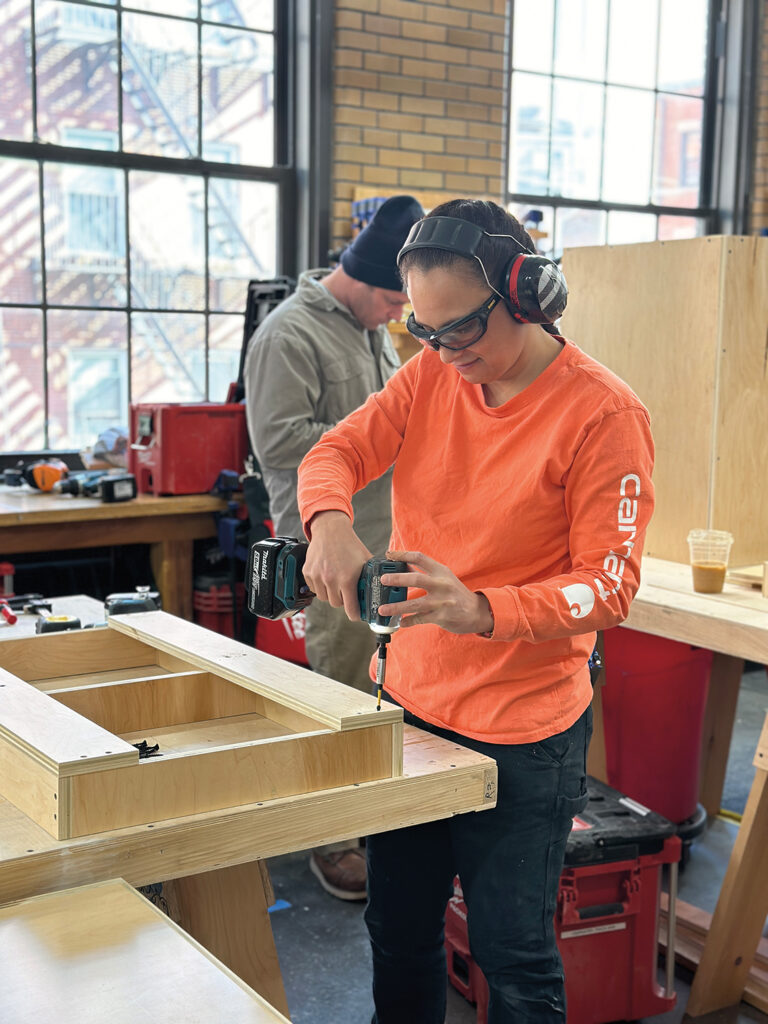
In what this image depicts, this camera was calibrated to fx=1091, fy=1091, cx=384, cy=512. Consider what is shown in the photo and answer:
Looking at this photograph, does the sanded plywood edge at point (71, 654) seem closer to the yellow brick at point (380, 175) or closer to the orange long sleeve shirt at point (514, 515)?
the orange long sleeve shirt at point (514, 515)

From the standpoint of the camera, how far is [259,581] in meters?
1.66

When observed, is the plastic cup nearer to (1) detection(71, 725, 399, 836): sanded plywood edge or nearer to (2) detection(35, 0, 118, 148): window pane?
(1) detection(71, 725, 399, 836): sanded plywood edge

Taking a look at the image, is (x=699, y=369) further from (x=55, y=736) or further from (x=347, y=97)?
(x=347, y=97)

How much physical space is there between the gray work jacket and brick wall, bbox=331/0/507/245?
171cm

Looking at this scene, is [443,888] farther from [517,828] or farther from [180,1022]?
[180,1022]

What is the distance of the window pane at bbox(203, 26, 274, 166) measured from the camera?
175 inches

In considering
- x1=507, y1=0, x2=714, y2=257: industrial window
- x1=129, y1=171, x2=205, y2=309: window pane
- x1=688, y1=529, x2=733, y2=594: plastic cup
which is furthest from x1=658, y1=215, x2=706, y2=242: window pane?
x1=688, y1=529, x2=733, y2=594: plastic cup

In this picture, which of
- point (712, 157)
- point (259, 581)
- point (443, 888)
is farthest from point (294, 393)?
point (712, 157)

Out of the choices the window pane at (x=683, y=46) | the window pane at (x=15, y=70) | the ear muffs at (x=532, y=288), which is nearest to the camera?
the ear muffs at (x=532, y=288)

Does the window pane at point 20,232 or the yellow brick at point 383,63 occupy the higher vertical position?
the yellow brick at point 383,63

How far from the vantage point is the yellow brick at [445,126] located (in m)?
4.68

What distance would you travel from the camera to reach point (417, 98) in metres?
4.64

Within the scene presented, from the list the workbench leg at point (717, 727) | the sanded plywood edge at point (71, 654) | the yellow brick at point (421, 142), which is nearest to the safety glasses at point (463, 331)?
the sanded plywood edge at point (71, 654)

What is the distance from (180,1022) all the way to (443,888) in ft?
2.62
